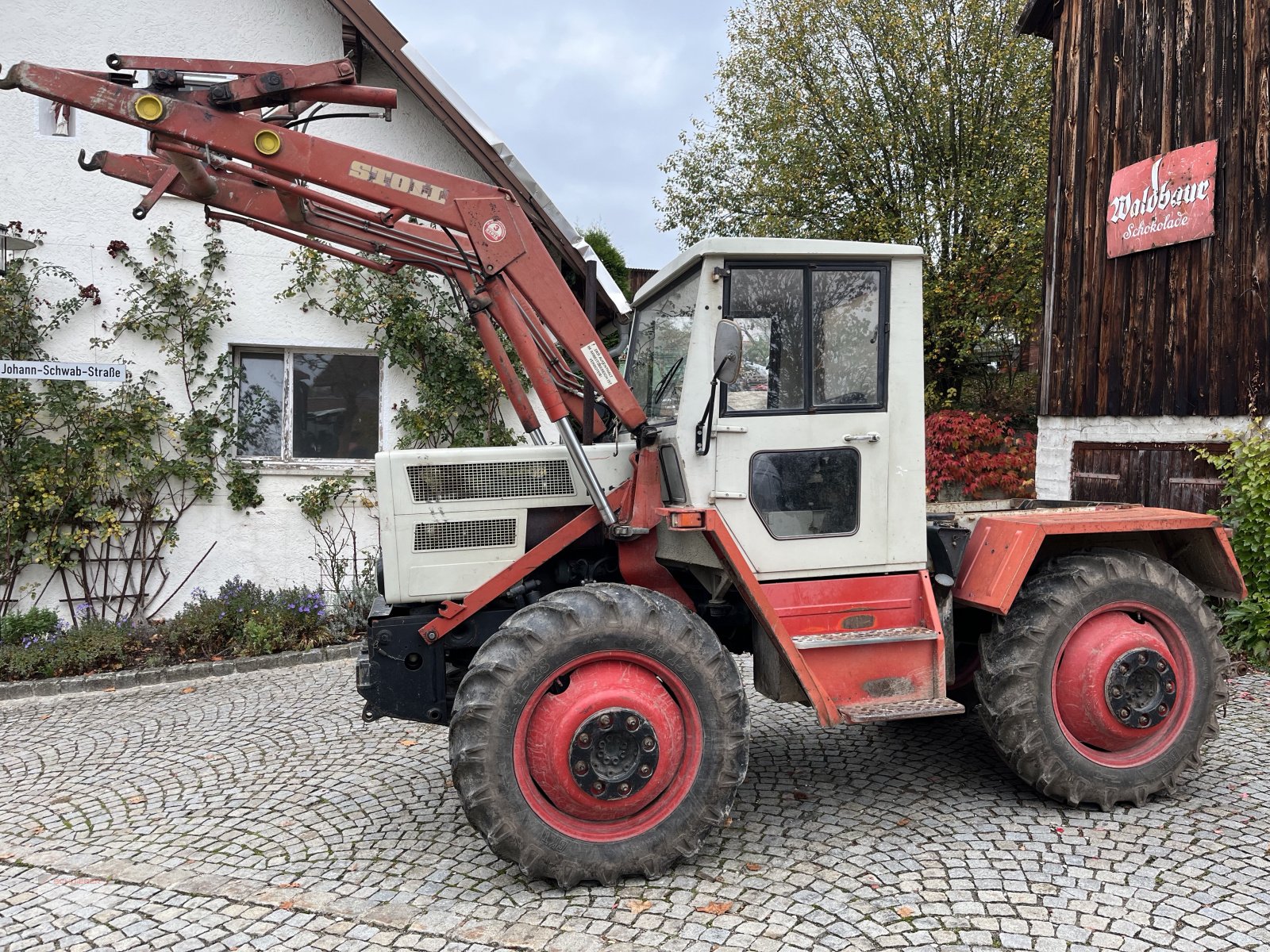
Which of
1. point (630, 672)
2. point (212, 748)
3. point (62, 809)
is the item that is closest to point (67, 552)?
point (212, 748)

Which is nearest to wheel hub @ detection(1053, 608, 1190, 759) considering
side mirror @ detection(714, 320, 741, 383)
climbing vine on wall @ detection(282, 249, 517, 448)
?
side mirror @ detection(714, 320, 741, 383)

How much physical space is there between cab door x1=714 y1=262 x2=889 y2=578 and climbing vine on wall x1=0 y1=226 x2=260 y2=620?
6.02 meters

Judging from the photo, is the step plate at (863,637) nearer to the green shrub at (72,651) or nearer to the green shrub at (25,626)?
the green shrub at (72,651)

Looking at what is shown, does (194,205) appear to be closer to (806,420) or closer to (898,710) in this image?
(806,420)

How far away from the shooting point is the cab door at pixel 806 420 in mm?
3842

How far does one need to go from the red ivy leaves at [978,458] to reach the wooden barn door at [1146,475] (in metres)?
4.34

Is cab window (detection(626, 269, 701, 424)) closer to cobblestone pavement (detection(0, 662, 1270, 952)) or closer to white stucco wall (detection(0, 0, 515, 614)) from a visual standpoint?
cobblestone pavement (detection(0, 662, 1270, 952))

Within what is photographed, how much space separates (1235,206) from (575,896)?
7.33 metres

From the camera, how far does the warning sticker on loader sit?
12.5 ft

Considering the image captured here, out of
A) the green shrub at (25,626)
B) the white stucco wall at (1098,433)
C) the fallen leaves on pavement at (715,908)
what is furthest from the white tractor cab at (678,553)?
the green shrub at (25,626)

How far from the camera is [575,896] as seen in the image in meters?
3.39

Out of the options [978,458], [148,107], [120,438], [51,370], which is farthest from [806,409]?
[978,458]

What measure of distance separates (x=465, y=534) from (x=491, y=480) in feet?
0.88

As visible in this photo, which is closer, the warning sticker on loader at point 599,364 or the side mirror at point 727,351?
the side mirror at point 727,351
